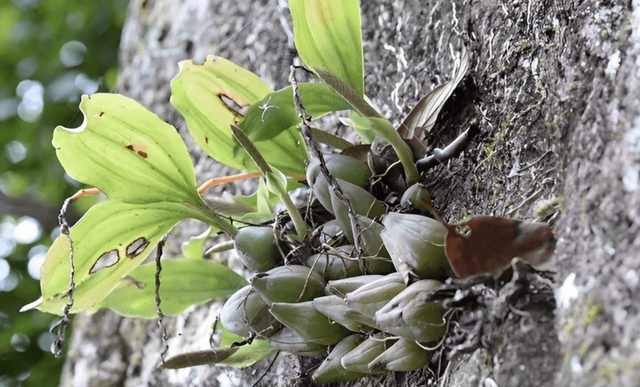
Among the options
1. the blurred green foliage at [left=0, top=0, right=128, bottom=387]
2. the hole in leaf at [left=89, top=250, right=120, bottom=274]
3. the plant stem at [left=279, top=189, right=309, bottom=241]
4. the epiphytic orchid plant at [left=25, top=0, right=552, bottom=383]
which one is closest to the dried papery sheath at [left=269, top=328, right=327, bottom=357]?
the epiphytic orchid plant at [left=25, top=0, right=552, bottom=383]

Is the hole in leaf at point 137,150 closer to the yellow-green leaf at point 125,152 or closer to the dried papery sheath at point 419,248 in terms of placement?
the yellow-green leaf at point 125,152

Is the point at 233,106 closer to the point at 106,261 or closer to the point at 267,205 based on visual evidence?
the point at 267,205

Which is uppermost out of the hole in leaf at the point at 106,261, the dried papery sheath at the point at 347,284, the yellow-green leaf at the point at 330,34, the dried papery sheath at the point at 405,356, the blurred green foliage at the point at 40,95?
the yellow-green leaf at the point at 330,34

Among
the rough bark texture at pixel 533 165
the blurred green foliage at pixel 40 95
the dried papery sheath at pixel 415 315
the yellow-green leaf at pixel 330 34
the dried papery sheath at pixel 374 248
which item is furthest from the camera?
the blurred green foliage at pixel 40 95

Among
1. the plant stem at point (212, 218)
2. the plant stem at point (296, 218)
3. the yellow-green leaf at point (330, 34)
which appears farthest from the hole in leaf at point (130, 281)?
the yellow-green leaf at point (330, 34)

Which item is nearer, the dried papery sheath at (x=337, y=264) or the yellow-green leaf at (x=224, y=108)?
the dried papery sheath at (x=337, y=264)

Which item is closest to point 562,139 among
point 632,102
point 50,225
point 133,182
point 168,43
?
point 632,102
